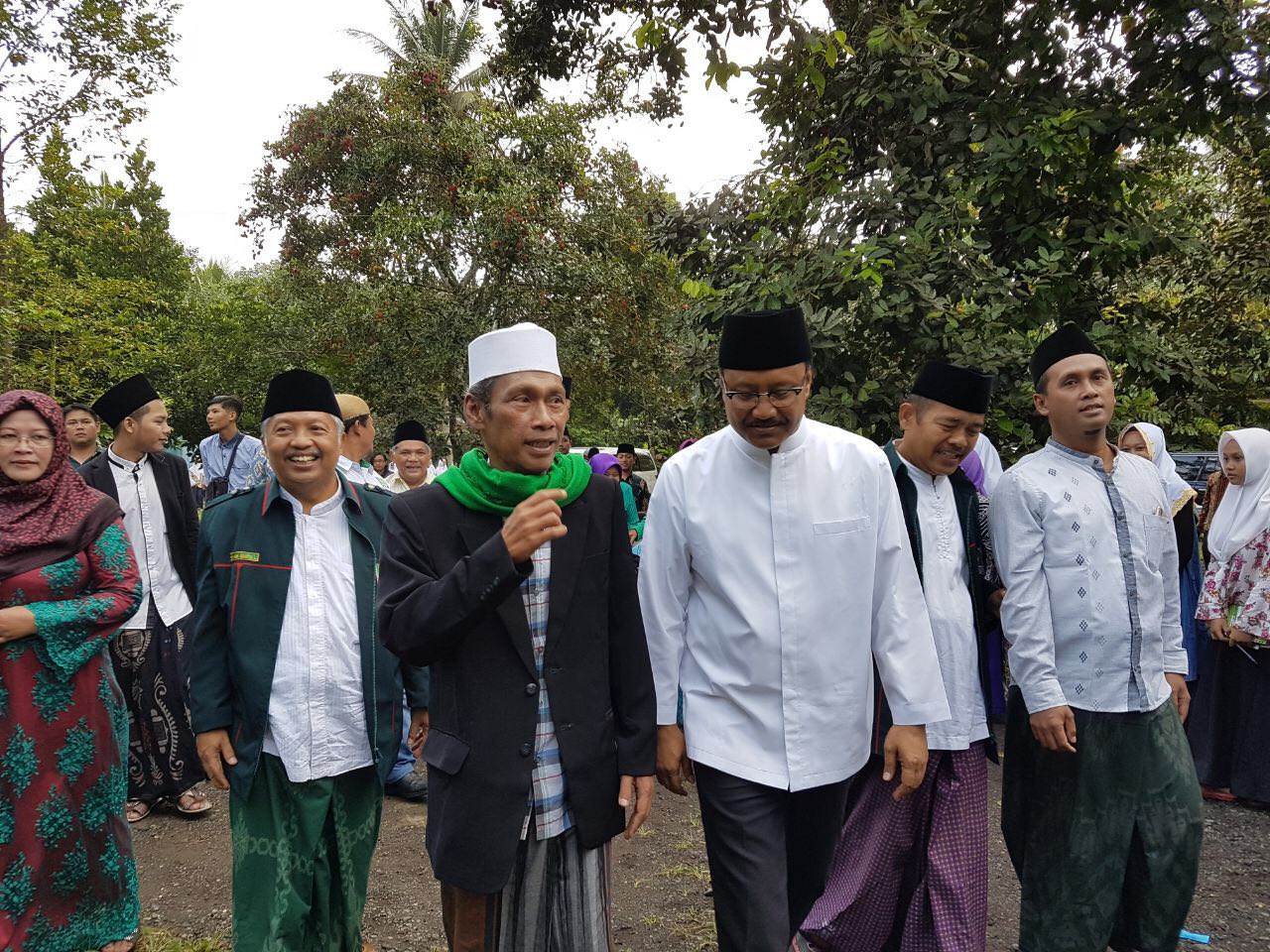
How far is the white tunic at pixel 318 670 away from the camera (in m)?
2.94

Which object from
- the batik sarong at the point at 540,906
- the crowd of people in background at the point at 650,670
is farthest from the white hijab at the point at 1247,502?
the batik sarong at the point at 540,906

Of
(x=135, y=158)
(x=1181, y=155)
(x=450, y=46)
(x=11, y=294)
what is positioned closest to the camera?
(x=1181, y=155)

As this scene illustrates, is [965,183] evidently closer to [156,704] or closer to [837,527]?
[837,527]

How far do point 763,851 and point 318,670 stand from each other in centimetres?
153

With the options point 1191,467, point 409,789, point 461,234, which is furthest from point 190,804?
point 461,234

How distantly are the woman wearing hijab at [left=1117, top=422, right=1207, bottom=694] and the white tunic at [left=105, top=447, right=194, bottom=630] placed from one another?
228 inches

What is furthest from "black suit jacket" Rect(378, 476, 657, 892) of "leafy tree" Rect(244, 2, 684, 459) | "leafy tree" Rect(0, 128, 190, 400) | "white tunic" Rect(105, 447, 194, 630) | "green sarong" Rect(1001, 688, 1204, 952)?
"leafy tree" Rect(244, 2, 684, 459)

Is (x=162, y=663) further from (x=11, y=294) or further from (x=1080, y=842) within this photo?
(x=11, y=294)

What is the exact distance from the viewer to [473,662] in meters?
2.31

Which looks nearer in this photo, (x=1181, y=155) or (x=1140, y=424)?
(x=1140, y=424)

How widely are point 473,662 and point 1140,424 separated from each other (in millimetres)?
5341

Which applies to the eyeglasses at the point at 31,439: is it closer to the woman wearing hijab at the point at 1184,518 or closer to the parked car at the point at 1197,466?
the woman wearing hijab at the point at 1184,518

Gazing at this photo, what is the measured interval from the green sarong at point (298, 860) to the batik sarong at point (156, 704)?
2333 millimetres

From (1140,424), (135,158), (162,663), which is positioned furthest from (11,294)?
(1140,424)
